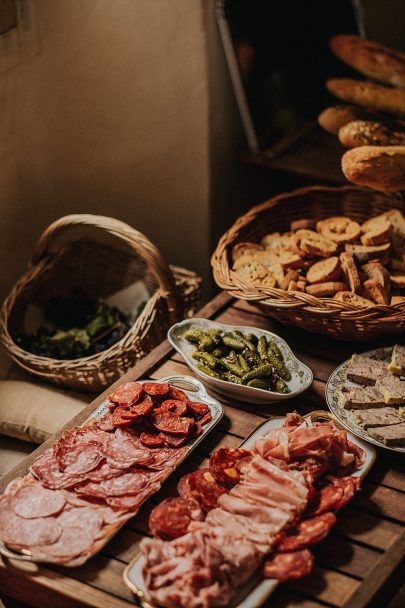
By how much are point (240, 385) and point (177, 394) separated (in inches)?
6.4

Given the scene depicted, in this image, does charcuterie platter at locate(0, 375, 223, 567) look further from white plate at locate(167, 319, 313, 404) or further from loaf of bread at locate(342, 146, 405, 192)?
loaf of bread at locate(342, 146, 405, 192)

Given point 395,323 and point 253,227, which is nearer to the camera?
point 395,323

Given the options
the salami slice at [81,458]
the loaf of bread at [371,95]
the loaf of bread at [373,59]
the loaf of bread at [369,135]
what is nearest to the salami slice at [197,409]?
the salami slice at [81,458]

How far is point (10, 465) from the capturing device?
228 centimetres

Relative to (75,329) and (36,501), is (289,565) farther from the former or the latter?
(75,329)

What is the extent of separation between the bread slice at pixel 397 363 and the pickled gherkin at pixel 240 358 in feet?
0.89

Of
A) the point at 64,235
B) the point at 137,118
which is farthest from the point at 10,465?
the point at 137,118

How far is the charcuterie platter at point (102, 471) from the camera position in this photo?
5.26ft

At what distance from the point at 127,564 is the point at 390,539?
568 mm

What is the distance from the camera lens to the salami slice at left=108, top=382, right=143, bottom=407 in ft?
6.23

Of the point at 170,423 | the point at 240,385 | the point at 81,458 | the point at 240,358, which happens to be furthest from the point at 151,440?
the point at 240,358

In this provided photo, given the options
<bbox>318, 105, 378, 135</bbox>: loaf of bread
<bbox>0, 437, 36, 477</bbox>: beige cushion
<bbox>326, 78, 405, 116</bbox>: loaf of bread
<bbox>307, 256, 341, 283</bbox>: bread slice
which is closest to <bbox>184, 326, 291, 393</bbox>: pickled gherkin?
<bbox>307, 256, 341, 283</bbox>: bread slice

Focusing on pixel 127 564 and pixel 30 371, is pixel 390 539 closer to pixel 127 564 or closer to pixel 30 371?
pixel 127 564

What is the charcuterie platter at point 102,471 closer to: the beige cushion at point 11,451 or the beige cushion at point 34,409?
the beige cushion at point 34,409
